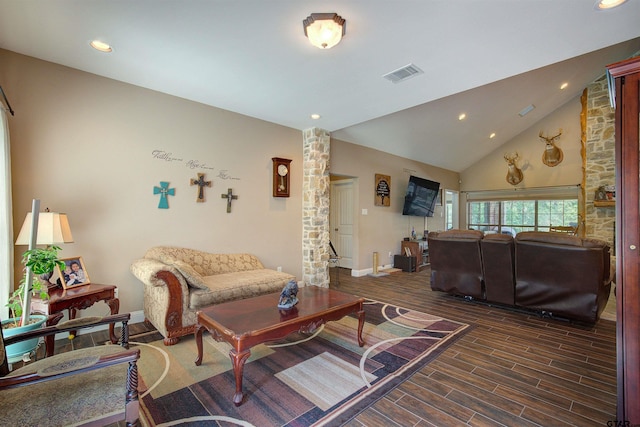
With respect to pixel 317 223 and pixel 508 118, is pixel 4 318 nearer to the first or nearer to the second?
pixel 317 223

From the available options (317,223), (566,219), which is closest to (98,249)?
(317,223)

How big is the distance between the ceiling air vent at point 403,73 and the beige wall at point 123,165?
7.20ft

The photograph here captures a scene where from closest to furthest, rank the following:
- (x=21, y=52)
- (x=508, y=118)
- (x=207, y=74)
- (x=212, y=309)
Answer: (x=212, y=309) < (x=21, y=52) < (x=207, y=74) < (x=508, y=118)

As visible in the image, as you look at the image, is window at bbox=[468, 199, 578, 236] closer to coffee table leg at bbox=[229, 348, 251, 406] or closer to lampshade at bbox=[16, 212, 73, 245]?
coffee table leg at bbox=[229, 348, 251, 406]

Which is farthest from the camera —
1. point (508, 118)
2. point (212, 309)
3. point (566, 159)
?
point (566, 159)

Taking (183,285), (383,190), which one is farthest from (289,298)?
(383,190)

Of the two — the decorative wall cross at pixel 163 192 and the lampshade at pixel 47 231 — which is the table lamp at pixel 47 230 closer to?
the lampshade at pixel 47 231

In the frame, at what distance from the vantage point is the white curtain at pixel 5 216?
7.73ft

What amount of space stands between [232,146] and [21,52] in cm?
218

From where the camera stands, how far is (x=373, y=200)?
6348 mm

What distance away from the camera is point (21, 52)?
2.66 metres

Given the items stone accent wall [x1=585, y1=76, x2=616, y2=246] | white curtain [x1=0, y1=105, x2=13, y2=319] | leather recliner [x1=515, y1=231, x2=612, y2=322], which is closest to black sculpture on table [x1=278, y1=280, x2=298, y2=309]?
white curtain [x1=0, y1=105, x2=13, y2=319]

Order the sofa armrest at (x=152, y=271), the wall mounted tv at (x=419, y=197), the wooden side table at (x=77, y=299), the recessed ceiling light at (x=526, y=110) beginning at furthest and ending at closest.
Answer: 1. the wall mounted tv at (x=419, y=197)
2. the recessed ceiling light at (x=526, y=110)
3. the sofa armrest at (x=152, y=271)
4. the wooden side table at (x=77, y=299)

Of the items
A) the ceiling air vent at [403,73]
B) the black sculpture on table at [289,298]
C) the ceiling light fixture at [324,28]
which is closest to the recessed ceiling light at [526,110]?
the ceiling air vent at [403,73]
